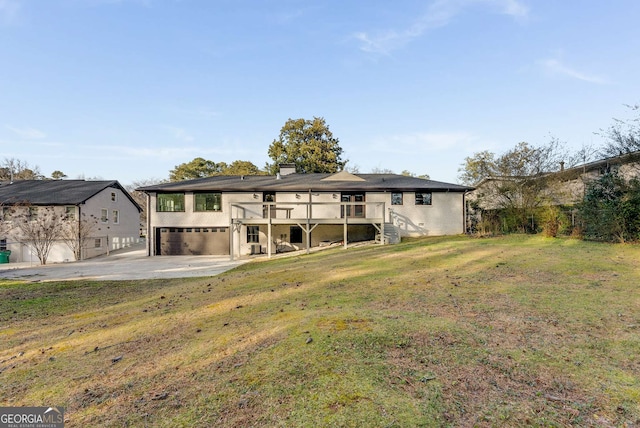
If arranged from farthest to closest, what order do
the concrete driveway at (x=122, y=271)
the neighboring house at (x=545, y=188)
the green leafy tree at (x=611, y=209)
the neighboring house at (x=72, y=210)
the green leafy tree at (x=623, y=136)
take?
the neighboring house at (x=72, y=210) < the neighboring house at (x=545, y=188) < the green leafy tree at (x=623, y=136) < the concrete driveway at (x=122, y=271) < the green leafy tree at (x=611, y=209)

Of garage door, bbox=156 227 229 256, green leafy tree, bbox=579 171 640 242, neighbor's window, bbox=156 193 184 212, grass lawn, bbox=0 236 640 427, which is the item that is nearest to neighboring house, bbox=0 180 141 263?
neighbor's window, bbox=156 193 184 212

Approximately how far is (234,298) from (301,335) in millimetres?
3080

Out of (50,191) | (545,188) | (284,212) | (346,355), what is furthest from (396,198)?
(50,191)

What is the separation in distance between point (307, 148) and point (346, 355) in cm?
3358

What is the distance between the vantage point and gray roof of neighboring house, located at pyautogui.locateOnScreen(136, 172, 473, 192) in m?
20.3

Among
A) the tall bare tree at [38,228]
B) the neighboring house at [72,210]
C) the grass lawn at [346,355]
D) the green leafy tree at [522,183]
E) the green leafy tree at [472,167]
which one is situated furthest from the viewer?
the green leafy tree at [472,167]

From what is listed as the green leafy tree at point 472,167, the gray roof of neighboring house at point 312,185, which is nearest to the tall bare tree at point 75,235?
the gray roof of neighboring house at point 312,185

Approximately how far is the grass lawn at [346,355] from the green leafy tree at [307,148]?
2960cm

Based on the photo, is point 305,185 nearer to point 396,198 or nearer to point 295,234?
point 295,234

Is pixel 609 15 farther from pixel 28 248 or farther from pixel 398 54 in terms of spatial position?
pixel 28 248

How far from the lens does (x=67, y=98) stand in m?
18.9

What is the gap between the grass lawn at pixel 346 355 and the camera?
2.37 meters

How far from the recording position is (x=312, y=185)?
20953 millimetres

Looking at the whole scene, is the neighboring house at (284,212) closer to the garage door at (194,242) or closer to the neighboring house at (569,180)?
the garage door at (194,242)
